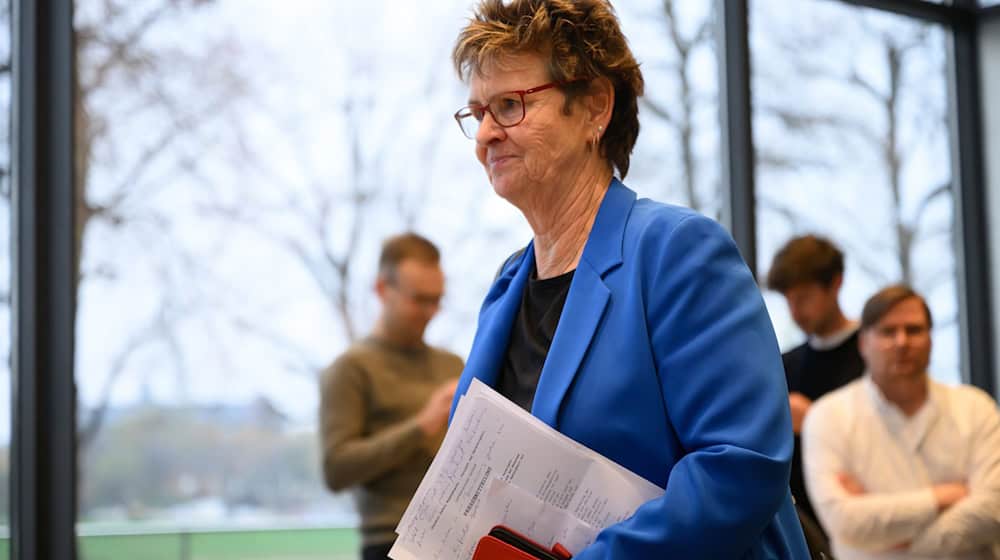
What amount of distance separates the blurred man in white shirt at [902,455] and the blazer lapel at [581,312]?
205 centimetres

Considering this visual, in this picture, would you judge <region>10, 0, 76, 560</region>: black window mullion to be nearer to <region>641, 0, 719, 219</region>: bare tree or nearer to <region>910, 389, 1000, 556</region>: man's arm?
<region>641, 0, 719, 219</region>: bare tree

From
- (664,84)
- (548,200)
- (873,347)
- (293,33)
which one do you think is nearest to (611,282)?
(548,200)

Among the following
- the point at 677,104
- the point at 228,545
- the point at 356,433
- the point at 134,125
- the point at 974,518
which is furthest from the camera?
the point at 677,104

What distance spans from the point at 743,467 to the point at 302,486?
9.42 feet

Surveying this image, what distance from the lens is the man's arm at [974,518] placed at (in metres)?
3.20

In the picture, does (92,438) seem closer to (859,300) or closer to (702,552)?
(702,552)

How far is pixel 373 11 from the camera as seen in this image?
4148 millimetres

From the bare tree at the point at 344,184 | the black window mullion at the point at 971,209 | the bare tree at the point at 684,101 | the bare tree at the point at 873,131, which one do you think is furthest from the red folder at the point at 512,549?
the black window mullion at the point at 971,209

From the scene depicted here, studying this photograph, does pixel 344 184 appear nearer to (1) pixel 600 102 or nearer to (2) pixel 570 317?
(1) pixel 600 102

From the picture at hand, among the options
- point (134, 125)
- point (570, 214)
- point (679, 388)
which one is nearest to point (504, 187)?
point (570, 214)

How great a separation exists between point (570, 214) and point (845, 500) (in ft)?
6.63

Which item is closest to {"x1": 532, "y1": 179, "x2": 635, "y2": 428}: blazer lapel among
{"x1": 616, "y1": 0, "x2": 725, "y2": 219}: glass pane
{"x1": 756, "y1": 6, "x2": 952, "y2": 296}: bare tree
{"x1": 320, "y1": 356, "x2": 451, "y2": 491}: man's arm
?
{"x1": 320, "y1": 356, "x2": 451, "y2": 491}: man's arm

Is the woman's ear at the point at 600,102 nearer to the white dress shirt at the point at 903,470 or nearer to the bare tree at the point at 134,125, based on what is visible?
the white dress shirt at the point at 903,470

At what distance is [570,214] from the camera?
5.41ft
